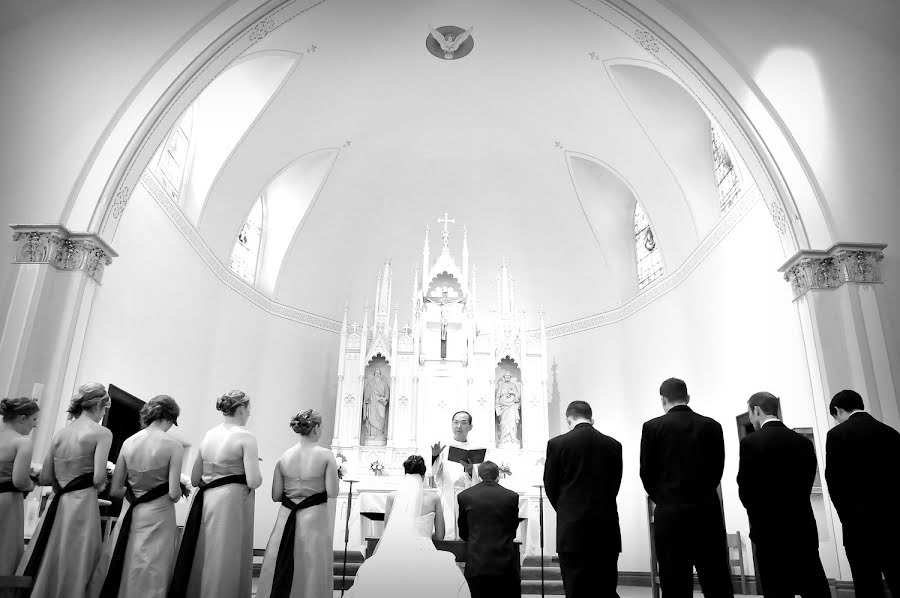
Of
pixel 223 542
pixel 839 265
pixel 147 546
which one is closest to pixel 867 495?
pixel 839 265

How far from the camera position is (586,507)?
446 centimetres

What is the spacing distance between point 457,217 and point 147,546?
11.9 m

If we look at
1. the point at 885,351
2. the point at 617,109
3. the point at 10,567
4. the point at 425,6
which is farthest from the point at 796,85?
the point at 10,567

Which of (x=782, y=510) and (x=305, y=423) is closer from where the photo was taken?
(x=782, y=510)

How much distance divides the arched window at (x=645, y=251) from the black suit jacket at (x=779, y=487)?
915 centimetres

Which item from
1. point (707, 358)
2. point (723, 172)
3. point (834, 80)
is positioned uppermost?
point (723, 172)

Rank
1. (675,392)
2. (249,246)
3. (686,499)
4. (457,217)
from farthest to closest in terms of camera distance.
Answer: (457,217)
(249,246)
(675,392)
(686,499)

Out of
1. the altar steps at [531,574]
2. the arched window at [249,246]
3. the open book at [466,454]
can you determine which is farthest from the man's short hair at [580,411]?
the arched window at [249,246]

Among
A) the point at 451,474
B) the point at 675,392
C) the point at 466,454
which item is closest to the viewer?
the point at 675,392

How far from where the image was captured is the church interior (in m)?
7.76

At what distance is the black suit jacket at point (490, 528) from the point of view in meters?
4.68

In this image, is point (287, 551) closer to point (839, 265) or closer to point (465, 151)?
point (839, 265)

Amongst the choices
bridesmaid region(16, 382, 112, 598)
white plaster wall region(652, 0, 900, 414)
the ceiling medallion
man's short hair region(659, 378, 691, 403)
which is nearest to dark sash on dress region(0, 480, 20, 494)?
bridesmaid region(16, 382, 112, 598)

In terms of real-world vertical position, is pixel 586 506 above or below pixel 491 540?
above
